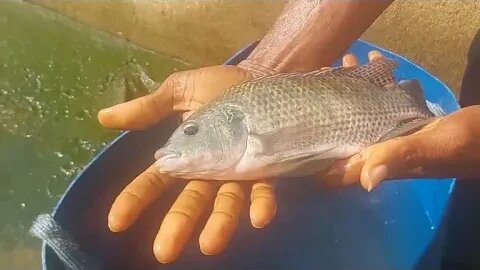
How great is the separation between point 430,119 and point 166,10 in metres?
1.07

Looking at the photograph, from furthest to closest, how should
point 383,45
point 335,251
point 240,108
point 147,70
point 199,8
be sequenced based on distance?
point 147,70, point 199,8, point 383,45, point 335,251, point 240,108

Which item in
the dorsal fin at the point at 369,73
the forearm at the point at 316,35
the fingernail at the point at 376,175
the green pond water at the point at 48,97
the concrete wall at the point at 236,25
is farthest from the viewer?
the green pond water at the point at 48,97

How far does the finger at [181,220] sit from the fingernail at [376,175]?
0.26 m

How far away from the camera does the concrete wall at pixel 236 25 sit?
169cm

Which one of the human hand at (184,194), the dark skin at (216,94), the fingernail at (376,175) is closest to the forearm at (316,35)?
the dark skin at (216,94)

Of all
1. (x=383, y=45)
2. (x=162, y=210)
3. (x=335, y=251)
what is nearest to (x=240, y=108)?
(x=162, y=210)

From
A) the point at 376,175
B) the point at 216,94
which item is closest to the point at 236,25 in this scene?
the point at 216,94

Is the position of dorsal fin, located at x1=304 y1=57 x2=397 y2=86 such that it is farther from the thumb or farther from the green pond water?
the green pond water

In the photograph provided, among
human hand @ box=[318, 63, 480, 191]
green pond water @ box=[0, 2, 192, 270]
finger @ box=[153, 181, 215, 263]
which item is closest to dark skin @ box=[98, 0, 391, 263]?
finger @ box=[153, 181, 215, 263]

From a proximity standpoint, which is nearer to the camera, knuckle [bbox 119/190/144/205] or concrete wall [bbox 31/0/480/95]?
knuckle [bbox 119/190/144/205]

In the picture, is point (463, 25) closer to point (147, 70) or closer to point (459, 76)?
point (459, 76)

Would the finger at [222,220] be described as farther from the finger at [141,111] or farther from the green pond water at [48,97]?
the green pond water at [48,97]

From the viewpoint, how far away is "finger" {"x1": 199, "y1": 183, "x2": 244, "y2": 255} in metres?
0.96

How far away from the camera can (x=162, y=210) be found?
3.83 ft
